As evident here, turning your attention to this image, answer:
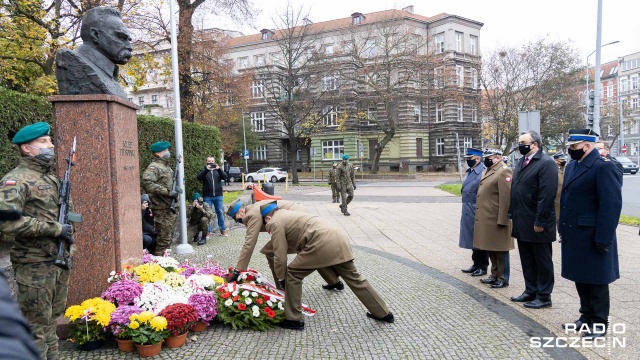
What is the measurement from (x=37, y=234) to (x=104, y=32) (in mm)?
3280

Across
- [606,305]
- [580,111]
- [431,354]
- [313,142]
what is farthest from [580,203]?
[313,142]

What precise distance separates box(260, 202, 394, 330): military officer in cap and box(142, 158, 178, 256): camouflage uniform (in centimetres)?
354

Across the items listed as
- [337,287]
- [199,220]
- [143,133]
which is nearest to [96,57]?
[337,287]

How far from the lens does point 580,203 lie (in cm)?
482

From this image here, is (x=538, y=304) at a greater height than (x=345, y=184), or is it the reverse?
(x=345, y=184)

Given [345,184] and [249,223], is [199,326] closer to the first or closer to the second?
[249,223]

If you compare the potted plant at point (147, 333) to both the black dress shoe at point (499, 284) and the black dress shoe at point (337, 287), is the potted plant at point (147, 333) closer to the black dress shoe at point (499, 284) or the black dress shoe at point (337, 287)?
the black dress shoe at point (337, 287)

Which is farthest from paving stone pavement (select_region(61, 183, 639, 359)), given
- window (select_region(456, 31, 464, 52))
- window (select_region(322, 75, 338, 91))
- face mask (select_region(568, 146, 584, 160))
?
window (select_region(456, 31, 464, 52))

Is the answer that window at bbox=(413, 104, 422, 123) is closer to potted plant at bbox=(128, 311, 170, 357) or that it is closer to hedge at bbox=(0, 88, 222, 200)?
hedge at bbox=(0, 88, 222, 200)

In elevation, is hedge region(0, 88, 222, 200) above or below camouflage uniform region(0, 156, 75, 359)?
above

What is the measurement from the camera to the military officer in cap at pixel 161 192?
7.89 m

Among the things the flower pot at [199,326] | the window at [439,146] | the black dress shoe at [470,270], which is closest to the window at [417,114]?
the window at [439,146]

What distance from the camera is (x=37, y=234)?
3.59 metres

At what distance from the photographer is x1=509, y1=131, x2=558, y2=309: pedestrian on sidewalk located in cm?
555
